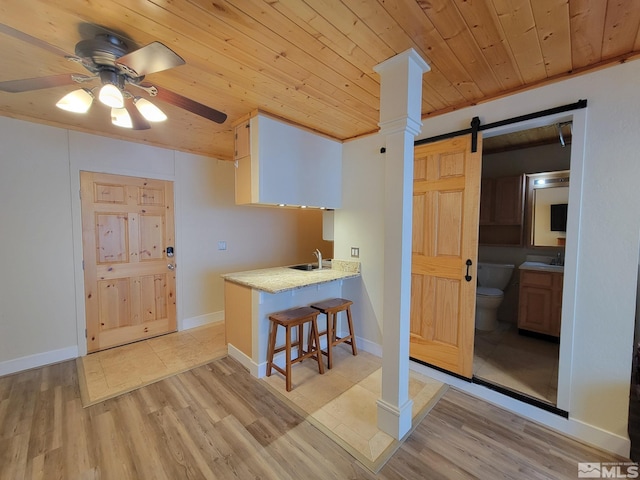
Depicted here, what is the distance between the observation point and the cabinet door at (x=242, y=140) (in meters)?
2.50

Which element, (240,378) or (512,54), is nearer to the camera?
(512,54)

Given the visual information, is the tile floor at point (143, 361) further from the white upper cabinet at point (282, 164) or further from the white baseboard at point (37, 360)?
the white upper cabinet at point (282, 164)

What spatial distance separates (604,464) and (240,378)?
2600 mm

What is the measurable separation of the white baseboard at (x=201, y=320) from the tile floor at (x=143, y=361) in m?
0.10

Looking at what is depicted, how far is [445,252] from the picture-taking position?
2.42 metres

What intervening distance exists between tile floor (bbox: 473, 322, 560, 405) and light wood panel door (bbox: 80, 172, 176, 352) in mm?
3640

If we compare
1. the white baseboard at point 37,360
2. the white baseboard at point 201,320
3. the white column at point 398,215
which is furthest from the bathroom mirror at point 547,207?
the white baseboard at point 37,360

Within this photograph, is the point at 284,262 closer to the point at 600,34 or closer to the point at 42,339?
the point at 42,339

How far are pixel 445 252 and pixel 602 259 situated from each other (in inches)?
38.3

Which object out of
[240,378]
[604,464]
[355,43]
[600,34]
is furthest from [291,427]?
[600,34]

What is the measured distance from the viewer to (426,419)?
1.99m

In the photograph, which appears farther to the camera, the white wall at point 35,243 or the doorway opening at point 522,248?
the doorway opening at point 522,248

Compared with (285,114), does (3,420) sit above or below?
below

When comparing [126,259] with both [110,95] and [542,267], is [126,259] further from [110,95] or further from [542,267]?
[542,267]
